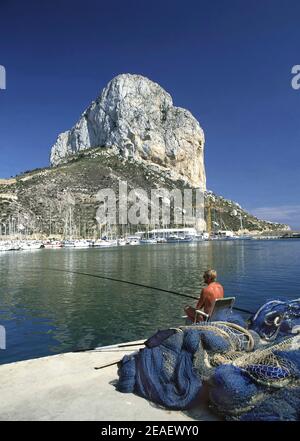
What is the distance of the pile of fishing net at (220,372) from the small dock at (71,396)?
23cm

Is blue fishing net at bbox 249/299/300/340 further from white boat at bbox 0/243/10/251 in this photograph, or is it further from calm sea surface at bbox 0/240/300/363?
white boat at bbox 0/243/10/251

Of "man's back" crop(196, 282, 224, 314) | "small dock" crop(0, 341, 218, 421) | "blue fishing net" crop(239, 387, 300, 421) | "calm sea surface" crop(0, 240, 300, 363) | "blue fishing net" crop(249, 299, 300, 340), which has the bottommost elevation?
"calm sea surface" crop(0, 240, 300, 363)

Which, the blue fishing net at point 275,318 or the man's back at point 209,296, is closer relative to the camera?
the blue fishing net at point 275,318

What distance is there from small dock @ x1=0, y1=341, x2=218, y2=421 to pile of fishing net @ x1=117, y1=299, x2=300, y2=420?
23 centimetres

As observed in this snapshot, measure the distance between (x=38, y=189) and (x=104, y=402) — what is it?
148811 millimetres

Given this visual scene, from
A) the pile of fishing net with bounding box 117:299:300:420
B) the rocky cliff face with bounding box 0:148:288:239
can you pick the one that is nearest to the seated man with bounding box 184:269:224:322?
the pile of fishing net with bounding box 117:299:300:420

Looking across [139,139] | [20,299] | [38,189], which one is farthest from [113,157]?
[20,299]

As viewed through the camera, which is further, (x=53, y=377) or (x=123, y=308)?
(x=123, y=308)

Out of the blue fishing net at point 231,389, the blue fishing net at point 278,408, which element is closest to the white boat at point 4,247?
the blue fishing net at point 231,389

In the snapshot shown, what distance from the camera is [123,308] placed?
1923 centimetres

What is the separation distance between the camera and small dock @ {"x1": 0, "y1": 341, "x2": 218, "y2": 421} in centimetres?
493

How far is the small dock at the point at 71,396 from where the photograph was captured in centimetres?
493

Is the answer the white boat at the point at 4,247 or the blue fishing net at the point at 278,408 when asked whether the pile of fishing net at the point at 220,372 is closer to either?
the blue fishing net at the point at 278,408
